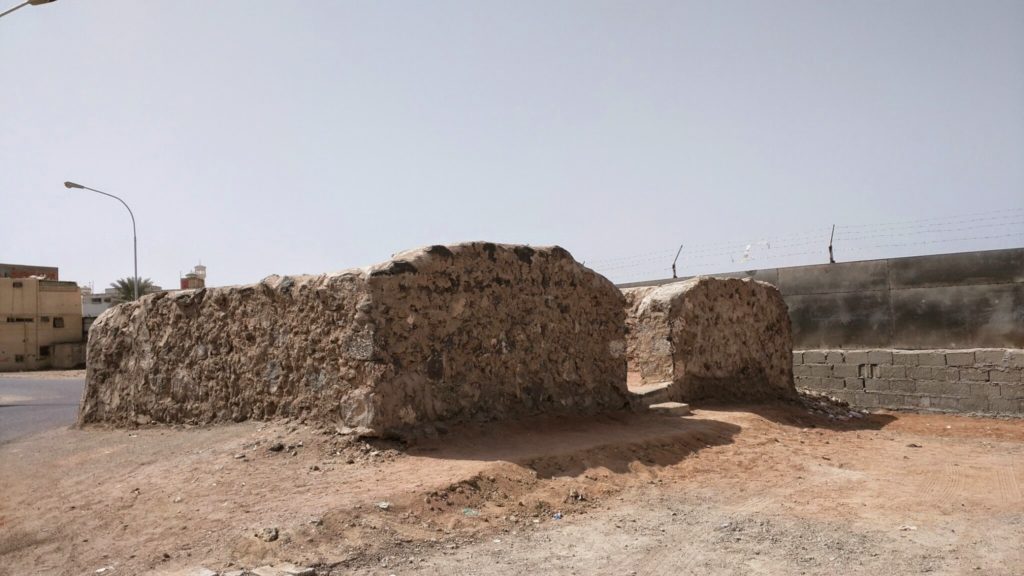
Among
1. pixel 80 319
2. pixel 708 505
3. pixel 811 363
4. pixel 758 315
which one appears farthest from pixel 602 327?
pixel 80 319

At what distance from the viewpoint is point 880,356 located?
12562 millimetres

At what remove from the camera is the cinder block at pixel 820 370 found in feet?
43.3

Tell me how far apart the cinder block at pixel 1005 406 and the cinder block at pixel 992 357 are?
0.56 meters

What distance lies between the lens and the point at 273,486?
5203 mm

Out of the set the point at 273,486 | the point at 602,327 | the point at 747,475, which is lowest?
the point at 747,475

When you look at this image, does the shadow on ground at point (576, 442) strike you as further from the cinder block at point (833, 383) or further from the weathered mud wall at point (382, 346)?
the cinder block at point (833, 383)

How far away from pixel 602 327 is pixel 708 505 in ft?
9.27

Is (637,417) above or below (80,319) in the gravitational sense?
below

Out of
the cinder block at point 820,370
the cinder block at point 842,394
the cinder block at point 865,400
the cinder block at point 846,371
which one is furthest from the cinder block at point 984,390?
the cinder block at point 820,370

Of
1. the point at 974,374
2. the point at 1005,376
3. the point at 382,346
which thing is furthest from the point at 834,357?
the point at 382,346

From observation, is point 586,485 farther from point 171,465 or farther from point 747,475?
point 171,465

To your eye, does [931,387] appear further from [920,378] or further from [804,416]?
[804,416]

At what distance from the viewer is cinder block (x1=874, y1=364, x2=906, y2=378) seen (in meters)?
12.3

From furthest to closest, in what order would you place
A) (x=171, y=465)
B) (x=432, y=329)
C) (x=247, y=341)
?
1. (x=247, y=341)
2. (x=432, y=329)
3. (x=171, y=465)
